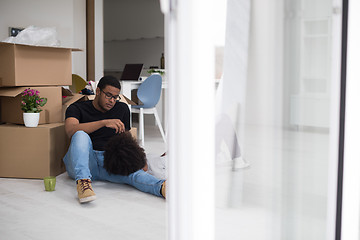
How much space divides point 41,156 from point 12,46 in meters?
0.72

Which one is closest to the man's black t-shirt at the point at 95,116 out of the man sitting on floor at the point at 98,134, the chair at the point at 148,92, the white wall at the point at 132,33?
the man sitting on floor at the point at 98,134

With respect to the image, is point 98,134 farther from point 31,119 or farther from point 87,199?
point 87,199

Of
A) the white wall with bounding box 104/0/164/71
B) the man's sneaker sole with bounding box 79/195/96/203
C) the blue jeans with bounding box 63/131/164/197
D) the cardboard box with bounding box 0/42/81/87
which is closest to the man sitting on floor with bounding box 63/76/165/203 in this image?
the blue jeans with bounding box 63/131/164/197

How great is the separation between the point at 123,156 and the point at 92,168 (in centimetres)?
29

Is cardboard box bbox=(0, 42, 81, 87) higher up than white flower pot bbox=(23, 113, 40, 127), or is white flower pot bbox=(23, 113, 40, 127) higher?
cardboard box bbox=(0, 42, 81, 87)

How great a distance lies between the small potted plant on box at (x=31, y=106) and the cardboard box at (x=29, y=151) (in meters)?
0.05

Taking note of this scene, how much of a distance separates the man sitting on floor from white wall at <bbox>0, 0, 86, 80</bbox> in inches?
88.9

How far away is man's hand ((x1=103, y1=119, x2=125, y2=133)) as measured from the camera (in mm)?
2686

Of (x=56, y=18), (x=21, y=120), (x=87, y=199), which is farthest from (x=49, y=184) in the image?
(x=56, y=18)

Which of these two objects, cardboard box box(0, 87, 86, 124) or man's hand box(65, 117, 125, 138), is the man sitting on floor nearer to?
man's hand box(65, 117, 125, 138)

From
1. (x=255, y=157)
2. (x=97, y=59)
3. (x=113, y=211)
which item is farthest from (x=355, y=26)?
(x=97, y=59)

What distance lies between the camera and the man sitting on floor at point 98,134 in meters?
2.44

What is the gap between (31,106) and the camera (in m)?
2.84

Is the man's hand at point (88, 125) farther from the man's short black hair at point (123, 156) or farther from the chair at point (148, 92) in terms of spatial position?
the chair at point (148, 92)
